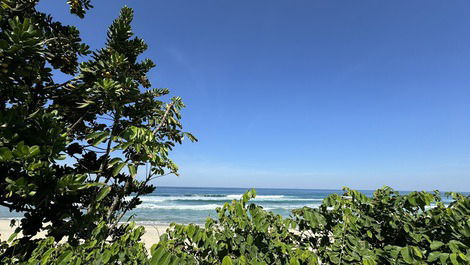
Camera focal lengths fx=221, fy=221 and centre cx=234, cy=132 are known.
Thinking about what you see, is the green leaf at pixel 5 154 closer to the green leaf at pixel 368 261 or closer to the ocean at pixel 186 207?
the ocean at pixel 186 207

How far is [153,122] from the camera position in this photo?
2660 millimetres

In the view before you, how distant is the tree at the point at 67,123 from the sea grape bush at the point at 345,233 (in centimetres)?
74

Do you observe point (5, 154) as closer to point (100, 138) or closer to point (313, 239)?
point (100, 138)

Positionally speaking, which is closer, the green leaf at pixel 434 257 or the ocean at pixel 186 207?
the green leaf at pixel 434 257

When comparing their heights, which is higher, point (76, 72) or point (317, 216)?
point (76, 72)

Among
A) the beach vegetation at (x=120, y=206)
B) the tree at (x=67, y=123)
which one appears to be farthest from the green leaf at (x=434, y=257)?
the tree at (x=67, y=123)

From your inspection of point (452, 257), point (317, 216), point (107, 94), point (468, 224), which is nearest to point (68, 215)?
point (107, 94)

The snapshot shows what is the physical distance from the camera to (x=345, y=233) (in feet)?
5.57

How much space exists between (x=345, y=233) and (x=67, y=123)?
128 inches

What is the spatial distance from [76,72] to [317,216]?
127 inches

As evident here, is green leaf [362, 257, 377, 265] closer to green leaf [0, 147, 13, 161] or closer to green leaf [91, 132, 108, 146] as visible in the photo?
green leaf [91, 132, 108, 146]

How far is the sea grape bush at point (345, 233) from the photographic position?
55.4 inches

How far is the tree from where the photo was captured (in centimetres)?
159

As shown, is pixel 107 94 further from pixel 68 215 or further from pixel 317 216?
pixel 317 216
